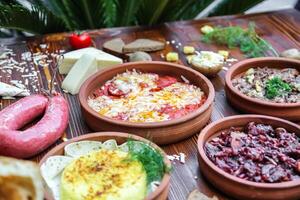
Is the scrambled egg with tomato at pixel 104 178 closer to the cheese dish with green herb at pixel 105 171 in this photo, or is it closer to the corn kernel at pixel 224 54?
→ the cheese dish with green herb at pixel 105 171

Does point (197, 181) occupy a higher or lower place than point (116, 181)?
lower

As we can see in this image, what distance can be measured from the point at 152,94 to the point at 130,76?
0.63 ft

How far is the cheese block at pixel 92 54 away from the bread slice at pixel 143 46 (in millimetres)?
147

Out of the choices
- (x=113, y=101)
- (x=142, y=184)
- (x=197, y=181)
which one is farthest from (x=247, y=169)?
(x=113, y=101)

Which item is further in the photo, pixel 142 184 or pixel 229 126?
pixel 229 126

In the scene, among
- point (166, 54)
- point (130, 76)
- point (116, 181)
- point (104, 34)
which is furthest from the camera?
point (104, 34)

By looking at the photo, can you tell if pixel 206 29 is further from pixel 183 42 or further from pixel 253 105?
pixel 253 105

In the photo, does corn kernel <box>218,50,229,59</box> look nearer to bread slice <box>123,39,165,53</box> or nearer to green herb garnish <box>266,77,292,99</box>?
bread slice <box>123,39,165,53</box>

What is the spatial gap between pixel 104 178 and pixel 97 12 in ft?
5.23

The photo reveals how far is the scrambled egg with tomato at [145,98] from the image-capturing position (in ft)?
6.63

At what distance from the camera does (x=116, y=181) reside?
5.13 feet

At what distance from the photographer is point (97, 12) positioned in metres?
2.97

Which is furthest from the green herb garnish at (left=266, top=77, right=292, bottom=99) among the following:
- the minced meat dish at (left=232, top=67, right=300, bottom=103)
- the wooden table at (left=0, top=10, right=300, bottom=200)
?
the wooden table at (left=0, top=10, right=300, bottom=200)

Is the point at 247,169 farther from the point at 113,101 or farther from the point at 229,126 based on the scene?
the point at 113,101
